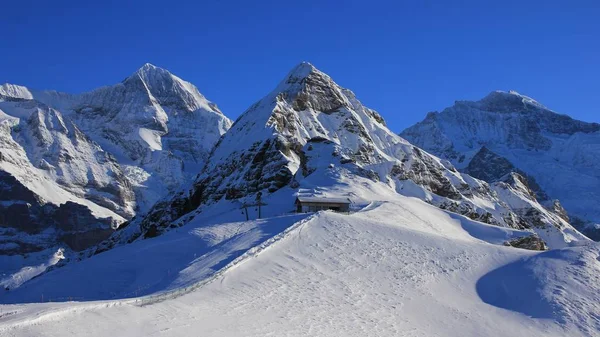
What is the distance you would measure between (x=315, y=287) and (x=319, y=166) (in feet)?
160

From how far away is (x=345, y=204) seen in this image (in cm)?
6631

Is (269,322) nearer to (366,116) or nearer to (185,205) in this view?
(185,205)

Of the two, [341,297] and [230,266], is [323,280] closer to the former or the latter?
[341,297]

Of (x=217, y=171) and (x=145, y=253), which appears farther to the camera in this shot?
(x=217, y=171)

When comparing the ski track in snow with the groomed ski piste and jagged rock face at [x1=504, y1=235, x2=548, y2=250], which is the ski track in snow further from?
jagged rock face at [x1=504, y1=235, x2=548, y2=250]

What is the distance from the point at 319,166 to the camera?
273 feet

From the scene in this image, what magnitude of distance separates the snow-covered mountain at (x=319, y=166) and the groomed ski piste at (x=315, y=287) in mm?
25097

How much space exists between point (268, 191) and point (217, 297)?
47660 millimetres

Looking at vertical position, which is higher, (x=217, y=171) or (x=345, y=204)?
(x=217, y=171)

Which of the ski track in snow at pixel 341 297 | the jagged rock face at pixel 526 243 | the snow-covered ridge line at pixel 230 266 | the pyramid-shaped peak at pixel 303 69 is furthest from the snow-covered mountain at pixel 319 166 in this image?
the ski track in snow at pixel 341 297

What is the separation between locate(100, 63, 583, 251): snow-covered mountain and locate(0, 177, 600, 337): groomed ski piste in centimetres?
2510

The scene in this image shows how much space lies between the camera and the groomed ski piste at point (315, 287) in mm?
26609

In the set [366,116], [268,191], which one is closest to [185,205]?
[268,191]

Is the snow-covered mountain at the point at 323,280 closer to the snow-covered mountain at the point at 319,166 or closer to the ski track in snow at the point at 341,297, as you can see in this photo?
the ski track in snow at the point at 341,297
